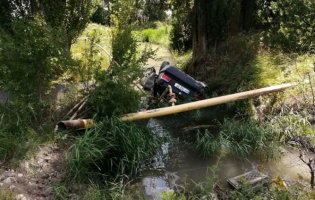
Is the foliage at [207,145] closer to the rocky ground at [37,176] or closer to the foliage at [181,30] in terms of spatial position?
the rocky ground at [37,176]

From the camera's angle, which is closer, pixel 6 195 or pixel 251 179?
pixel 6 195

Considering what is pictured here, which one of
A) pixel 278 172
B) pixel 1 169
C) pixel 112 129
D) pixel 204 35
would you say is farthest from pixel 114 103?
pixel 204 35

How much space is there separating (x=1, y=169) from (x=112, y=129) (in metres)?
1.39

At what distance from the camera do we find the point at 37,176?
351 cm

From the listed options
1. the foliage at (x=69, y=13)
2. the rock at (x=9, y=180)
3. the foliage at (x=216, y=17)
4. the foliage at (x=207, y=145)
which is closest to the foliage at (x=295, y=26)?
the foliage at (x=216, y=17)

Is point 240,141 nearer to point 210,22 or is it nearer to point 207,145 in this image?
point 207,145

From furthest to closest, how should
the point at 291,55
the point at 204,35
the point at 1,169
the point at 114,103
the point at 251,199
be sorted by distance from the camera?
the point at 204,35, the point at 291,55, the point at 114,103, the point at 1,169, the point at 251,199

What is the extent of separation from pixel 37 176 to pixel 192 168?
2055mm

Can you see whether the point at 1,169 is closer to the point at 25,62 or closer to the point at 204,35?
the point at 25,62

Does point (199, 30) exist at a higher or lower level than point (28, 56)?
higher

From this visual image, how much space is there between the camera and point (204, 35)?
320 inches

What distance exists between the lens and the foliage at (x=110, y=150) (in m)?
3.80

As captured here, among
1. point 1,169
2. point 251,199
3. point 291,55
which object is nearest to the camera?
point 251,199

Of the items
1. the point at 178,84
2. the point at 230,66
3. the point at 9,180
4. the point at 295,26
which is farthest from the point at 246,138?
the point at 295,26
